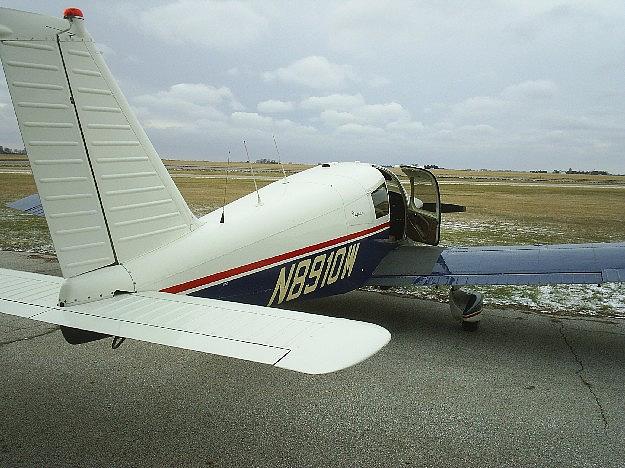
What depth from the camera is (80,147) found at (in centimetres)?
402

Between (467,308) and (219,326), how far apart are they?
17.2ft

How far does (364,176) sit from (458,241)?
850 cm

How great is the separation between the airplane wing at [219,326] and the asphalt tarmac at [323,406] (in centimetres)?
132

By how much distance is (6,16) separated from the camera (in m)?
3.53

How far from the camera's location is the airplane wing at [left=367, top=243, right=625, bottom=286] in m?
6.87

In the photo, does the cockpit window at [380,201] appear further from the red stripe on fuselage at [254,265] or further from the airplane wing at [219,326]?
the airplane wing at [219,326]

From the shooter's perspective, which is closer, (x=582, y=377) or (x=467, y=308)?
(x=582, y=377)

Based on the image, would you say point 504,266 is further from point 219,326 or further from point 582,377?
point 219,326

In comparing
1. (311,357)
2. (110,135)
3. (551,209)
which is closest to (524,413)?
(311,357)

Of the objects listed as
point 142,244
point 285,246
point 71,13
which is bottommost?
point 285,246

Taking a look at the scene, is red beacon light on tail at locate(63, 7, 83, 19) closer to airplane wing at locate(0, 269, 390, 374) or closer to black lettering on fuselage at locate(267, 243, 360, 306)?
airplane wing at locate(0, 269, 390, 374)

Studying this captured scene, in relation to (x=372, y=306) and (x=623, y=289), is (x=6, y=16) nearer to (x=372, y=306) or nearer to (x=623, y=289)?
(x=372, y=306)

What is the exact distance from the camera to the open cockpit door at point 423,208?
336 inches

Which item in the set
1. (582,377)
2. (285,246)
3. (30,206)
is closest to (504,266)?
(582,377)
